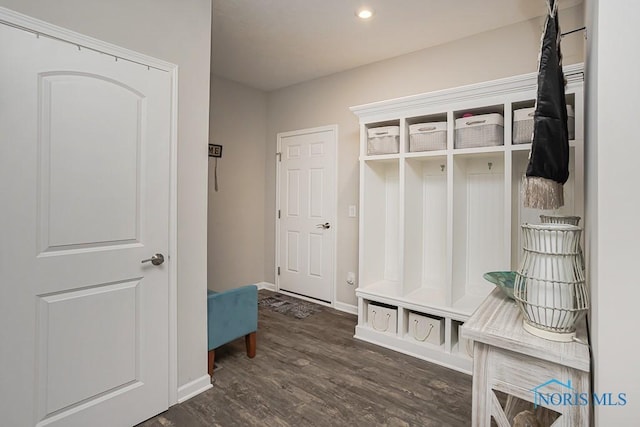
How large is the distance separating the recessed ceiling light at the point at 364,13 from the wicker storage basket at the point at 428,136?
953 millimetres

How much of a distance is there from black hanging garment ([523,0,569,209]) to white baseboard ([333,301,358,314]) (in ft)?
9.04

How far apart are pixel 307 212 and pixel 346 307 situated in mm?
1274

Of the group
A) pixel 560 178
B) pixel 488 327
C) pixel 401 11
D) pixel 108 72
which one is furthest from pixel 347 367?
pixel 401 11

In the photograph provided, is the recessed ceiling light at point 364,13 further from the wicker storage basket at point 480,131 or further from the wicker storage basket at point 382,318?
the wicker storage basket at point 382,318

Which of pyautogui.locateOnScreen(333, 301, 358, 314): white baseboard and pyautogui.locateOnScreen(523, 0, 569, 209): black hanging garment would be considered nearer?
pyautogui.locateOnScreen(523, 0, 569, 209): black hanging garment

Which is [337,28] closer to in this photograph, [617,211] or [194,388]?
[617,211]

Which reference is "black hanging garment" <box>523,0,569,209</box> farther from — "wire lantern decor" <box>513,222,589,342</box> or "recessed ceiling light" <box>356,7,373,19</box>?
"recessed ceiling light" <box>356,7,373,19</box>

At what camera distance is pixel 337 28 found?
2857 mm

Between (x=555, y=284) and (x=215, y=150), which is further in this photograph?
Result: (x=215, y=150)

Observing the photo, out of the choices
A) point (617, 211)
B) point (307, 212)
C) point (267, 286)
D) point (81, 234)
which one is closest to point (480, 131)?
point (617, 211)

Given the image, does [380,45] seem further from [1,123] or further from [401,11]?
[1,123]

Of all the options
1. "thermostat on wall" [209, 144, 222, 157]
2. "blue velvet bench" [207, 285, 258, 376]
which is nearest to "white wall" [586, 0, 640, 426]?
"blue velvet bench" [207, 285, 258, 376]

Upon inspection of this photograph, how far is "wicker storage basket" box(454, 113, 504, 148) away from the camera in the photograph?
2414 mm

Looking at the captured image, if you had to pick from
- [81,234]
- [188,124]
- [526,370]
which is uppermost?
[188,124]
